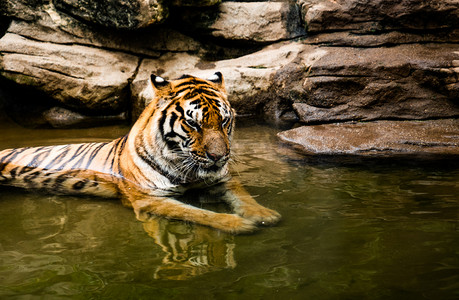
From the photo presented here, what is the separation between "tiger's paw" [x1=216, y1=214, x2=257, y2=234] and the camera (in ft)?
8.59

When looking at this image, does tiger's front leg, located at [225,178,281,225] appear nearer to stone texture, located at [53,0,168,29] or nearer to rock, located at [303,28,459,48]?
rock, located at [303,28,459,48]

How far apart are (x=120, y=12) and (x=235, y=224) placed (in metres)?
4.33

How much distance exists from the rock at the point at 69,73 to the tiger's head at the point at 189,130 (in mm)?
3019

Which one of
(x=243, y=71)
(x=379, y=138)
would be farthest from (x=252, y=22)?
(x=379, y=138)

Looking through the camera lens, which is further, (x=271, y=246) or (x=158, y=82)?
(x=158, y=82)

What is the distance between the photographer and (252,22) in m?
6.68

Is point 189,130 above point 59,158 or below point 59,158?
above

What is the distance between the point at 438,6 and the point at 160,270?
4.78 m

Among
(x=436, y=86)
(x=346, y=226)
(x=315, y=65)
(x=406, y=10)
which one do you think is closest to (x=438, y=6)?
(x=406, y=10)

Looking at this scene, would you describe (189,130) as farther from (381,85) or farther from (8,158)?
(381,85)

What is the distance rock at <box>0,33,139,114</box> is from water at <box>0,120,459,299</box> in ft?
9.13

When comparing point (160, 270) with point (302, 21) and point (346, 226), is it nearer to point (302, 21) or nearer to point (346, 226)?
point (346, 226)

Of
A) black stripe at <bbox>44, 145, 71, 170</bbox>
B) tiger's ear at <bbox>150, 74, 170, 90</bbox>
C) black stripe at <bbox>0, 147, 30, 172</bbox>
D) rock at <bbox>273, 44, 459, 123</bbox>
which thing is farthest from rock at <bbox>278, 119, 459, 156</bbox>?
black stripe at <bbox>0, 147, 30, 172</bbox>

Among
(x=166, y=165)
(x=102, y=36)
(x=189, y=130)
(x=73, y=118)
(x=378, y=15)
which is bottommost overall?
(x=166, y=165)
